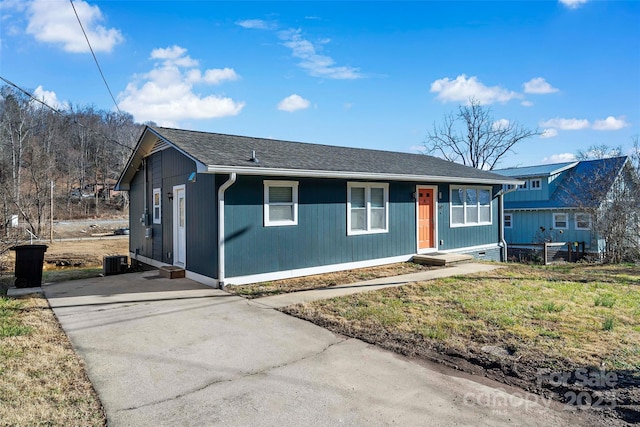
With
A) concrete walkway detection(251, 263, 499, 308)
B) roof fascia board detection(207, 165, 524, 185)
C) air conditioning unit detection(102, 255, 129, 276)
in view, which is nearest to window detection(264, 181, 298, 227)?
roof fascia board detection(207, 165, 524, 185)

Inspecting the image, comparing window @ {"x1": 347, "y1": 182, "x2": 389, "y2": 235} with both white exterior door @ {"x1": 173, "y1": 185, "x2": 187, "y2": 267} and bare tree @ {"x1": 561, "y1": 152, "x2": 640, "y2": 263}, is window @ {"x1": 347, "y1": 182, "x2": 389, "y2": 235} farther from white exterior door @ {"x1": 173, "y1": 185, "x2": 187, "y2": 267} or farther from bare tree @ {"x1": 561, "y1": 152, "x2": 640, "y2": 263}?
bare tree @ {"x1": 561, "y1": 152, "x2": 640, "y2": 263}

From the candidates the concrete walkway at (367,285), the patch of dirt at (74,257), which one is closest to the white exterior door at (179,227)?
the concrete walkway at (367,285)

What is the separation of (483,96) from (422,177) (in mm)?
27680

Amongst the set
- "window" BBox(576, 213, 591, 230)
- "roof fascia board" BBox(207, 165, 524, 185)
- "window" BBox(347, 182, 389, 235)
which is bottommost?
"window" BBox(576, 213, 591, 230)

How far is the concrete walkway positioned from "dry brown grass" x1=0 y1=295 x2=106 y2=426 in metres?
3.18

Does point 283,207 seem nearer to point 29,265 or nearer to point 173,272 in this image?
point 173,272

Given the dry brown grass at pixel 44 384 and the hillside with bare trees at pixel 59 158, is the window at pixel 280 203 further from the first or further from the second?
the hillside with bare trees at pixel 59 158

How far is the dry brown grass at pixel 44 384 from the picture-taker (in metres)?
3.05

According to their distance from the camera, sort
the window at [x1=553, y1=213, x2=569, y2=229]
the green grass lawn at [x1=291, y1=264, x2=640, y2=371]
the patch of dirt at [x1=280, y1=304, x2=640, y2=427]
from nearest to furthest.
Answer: the patch of dirt at [x1=280, y1=304, x2=640, y2=427] → the green grass lawn at [x1=291, y1=264, x2=640, y2=371] → the window at [x1=553, y1=213, x2=569, y2=229]

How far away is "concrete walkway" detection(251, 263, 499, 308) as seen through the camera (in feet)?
23.4

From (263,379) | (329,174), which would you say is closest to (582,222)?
(329,174)

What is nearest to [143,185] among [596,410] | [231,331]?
[231,331]

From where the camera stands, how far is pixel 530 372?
3891 mm

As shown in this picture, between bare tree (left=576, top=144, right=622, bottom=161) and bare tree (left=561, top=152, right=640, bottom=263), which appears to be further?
bare tree (left=576, top=144, right=622, bottom=161)
